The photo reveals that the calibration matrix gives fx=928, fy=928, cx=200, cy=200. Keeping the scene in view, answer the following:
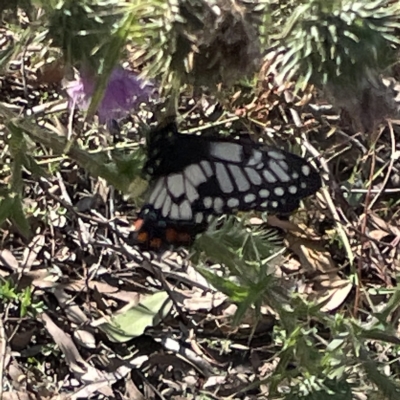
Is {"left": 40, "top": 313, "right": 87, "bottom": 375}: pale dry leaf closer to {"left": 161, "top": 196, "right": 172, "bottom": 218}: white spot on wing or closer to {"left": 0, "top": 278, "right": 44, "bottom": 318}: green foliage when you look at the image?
{"left": 0, "top": 278, "right": 44, "bottom": 318}: green foliage

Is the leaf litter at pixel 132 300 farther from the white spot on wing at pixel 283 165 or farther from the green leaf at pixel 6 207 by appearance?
the green leaf at pixel 6 207

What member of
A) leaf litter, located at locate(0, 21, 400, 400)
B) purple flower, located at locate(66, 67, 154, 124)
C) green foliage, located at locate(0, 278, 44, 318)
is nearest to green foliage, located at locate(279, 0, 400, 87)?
purple flower, located at locate(66, 67, 154, 124)

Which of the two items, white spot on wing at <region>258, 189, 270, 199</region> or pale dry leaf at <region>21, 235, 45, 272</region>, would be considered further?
pale dry leaf at <region>21, 235, 45, 272</region>

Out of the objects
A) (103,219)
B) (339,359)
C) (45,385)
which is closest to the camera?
(339,359)

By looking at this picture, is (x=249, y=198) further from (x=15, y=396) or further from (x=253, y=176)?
(x=15, y=396)

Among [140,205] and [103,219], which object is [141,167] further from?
[103,219]

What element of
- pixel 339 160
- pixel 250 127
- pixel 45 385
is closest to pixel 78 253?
pixel 45 385

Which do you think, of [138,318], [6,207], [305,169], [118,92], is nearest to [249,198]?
[305,169]
